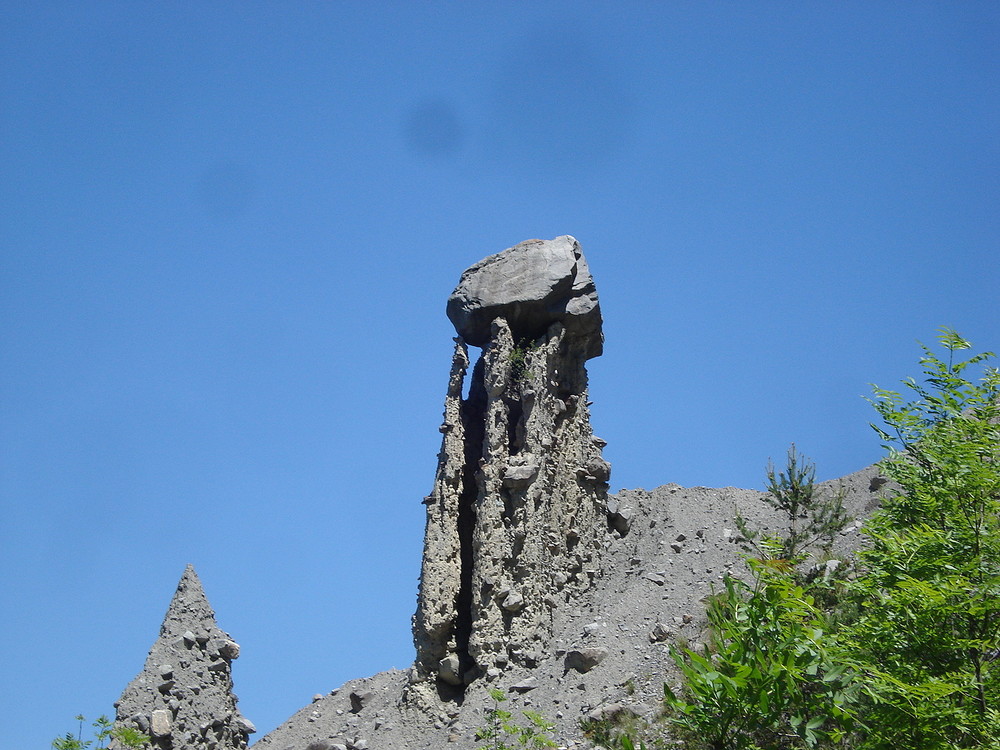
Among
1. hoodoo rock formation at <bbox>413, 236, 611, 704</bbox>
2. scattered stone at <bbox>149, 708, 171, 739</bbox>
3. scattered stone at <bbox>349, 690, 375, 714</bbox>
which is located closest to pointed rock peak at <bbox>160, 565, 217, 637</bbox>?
scattered stone at <bbox>149, 708, 171, 739</bbox>

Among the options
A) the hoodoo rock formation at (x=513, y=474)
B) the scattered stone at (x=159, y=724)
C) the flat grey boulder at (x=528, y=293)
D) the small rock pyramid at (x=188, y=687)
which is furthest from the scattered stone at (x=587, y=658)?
the flat grey boulder at (x=528, y=293)

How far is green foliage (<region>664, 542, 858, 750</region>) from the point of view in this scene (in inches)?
625

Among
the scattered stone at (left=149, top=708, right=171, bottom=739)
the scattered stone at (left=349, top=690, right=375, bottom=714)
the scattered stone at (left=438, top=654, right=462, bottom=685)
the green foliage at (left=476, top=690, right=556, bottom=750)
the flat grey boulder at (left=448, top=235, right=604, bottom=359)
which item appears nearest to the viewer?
the green foliage at (left=476, top=690, right=556, bottom=750)

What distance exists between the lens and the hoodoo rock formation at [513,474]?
1267 inches

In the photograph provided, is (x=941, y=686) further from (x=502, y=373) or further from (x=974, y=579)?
(x=502, y=373)

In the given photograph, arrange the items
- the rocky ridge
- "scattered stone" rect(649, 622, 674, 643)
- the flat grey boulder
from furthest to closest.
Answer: the flat grey boulder, "scattered stone" rect(649, 622, 674, 643), the rocky ridge

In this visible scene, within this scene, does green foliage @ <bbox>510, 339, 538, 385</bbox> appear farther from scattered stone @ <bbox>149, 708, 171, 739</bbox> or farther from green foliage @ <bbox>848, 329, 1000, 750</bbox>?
green foliage @ <bbox>848, 329, 1000, 750</bbox>

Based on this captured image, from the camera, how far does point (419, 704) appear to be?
3164cm

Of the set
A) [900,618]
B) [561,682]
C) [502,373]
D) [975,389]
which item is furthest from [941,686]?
[502,373]

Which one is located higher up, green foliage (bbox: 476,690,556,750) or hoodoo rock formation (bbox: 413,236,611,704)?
hoodoo rock formation (bbox: 413,236,611,704)

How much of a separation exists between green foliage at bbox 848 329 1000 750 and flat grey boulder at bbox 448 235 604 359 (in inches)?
672

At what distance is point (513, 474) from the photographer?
1313 inches

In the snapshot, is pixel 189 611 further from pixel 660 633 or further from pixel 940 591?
pixel 940 591

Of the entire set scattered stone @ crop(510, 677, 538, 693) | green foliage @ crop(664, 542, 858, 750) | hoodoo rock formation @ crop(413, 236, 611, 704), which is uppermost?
hoodoo rock formation @ crop(413, 236, 611, 704)
